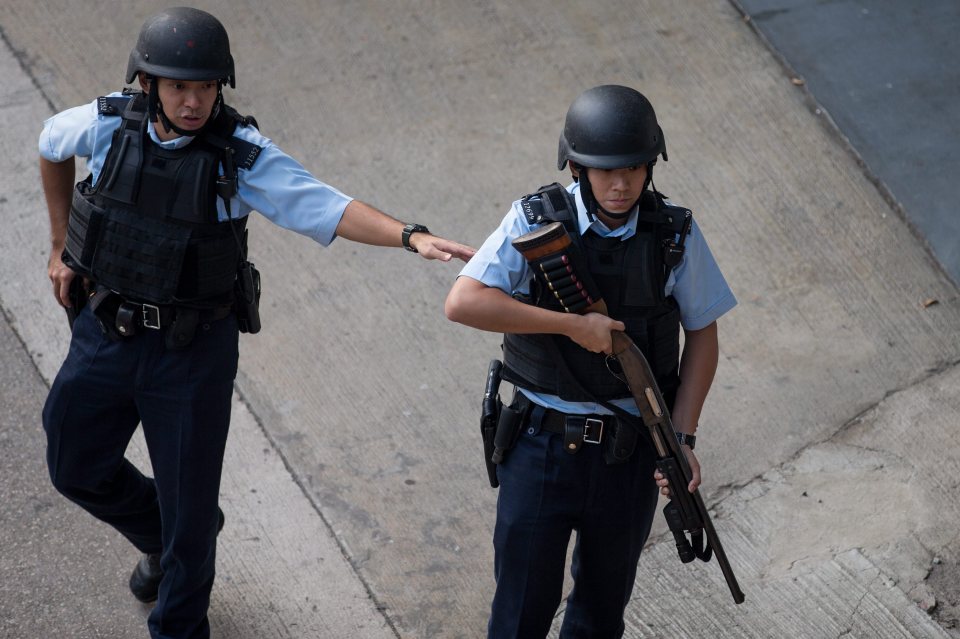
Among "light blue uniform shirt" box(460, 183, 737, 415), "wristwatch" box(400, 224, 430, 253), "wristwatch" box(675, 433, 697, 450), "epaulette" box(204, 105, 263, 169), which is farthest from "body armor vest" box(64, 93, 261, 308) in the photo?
"wristwatch" box(675, 433, 697, 450)

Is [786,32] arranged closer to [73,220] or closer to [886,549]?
[886,549]

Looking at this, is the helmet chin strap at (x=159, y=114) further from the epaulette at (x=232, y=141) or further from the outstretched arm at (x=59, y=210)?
the outstretched arm at (x=59, y=210)

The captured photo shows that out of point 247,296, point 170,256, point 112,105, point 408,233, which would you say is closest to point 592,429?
point 408,233

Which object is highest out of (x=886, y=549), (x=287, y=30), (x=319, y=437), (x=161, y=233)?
(x=161, y=233)

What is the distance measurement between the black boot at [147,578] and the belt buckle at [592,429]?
150 centimetres

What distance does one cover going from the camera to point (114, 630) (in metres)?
4.07

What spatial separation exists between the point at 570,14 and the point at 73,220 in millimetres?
4158

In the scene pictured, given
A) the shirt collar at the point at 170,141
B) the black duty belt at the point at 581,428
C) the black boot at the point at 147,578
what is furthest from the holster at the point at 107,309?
the black duty belt at the point at 581,428

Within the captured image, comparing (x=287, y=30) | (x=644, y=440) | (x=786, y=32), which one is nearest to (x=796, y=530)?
(x=644, y=440)

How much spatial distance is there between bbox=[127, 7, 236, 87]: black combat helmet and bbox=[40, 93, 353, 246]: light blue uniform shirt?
0.20 meters

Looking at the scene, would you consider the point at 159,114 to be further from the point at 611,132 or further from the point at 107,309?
the point at 611,132

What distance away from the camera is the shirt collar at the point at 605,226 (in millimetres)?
3199

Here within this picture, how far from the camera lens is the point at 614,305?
126 inches

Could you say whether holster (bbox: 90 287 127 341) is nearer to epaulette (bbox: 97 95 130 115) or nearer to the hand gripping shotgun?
epaulette (bbox: 97 95 130 115)
